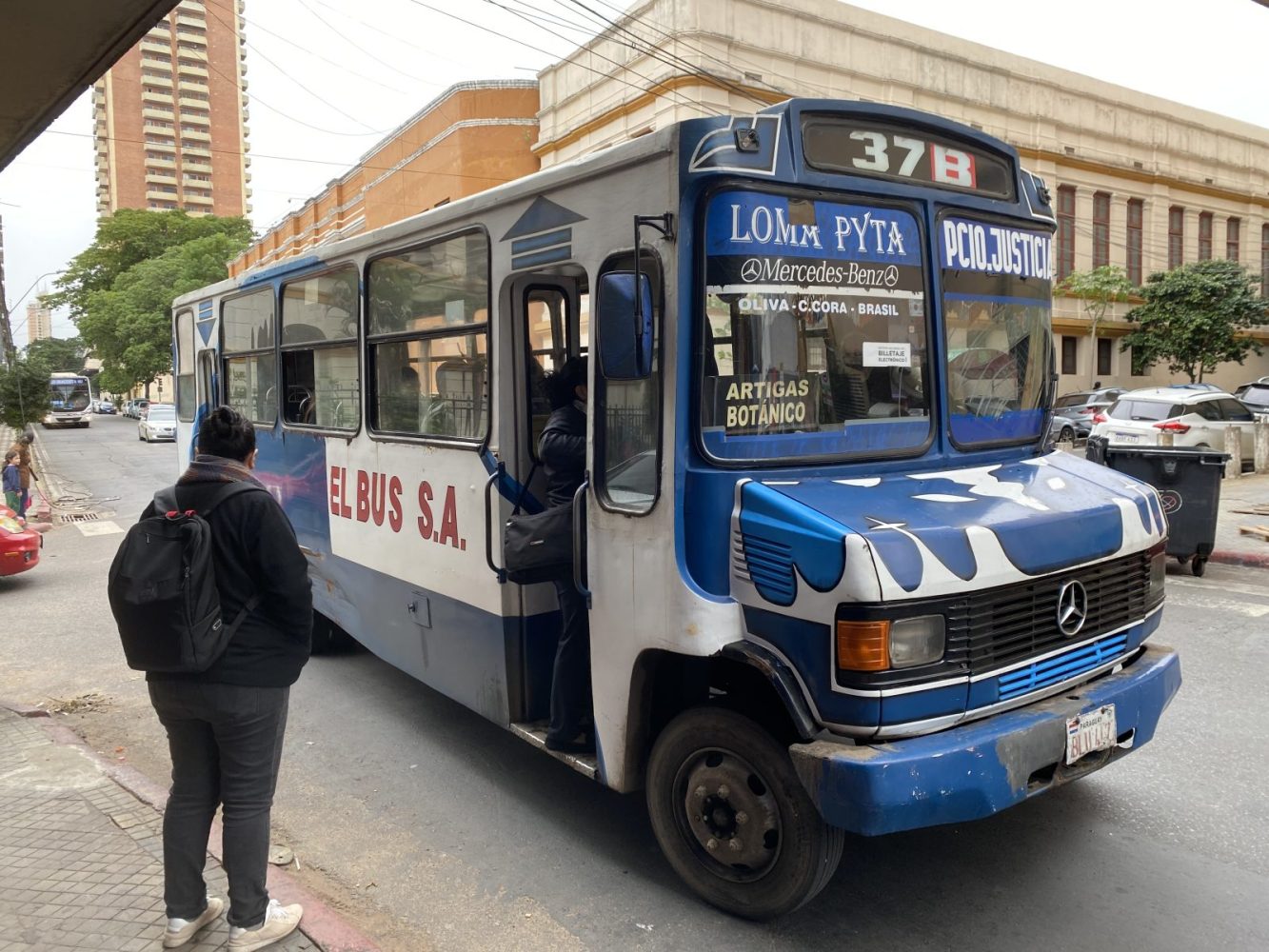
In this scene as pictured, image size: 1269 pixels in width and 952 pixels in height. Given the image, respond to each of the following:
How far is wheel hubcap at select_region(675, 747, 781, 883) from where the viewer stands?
3.36 m

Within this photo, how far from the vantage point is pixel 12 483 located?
13.6 metres

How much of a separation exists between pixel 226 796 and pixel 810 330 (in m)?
2.58

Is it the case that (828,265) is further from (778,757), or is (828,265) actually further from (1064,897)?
(1064,897)

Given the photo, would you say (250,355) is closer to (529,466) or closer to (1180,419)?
(529,466)

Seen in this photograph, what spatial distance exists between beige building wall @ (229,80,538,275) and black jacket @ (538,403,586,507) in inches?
959

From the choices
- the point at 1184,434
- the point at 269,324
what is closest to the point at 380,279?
the point at 269,324

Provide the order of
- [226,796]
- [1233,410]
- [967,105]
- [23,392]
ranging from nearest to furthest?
[226,796] < [1233,410] < [23,392] < [967,105]

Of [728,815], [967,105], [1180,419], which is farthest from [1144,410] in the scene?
[728,815]

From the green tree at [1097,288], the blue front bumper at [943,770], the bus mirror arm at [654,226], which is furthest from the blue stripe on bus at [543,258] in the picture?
the green tree at [1097,288]

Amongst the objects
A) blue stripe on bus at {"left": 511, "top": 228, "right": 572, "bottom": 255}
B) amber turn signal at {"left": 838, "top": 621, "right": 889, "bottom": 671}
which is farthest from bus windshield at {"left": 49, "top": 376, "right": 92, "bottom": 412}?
amber turn signal at {"left": 838, "top": 621, "right": 889, "bottom": 671}

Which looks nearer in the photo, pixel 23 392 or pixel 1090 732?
pixel 1090 732

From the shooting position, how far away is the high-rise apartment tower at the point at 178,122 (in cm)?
11138

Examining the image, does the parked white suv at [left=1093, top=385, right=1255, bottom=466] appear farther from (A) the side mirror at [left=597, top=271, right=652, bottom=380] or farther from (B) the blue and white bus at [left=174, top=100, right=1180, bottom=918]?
(A) the side mirror at [left=597, top=271, right=652, bottom=380]

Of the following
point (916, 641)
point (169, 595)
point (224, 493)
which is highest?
point (224, 493)
